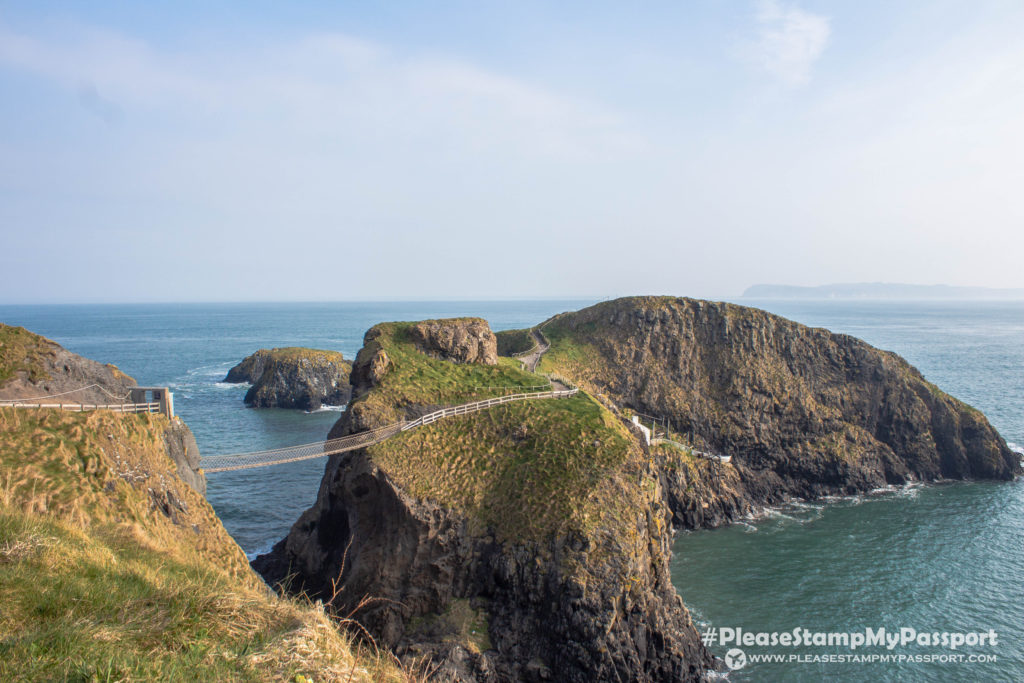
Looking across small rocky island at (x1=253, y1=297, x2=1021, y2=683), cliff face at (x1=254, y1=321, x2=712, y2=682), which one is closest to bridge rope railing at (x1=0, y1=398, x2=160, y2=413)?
small rocky island at (x1=253, y1=297, x2=1021, y2=683)

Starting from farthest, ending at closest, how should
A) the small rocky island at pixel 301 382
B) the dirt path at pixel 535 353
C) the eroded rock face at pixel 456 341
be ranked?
1. the small rocky island at pixel 301 382
2. the dirt path at pixel 535 353
3. the eroded rock face at pixel 456 341

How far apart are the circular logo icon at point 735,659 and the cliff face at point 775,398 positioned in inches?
877

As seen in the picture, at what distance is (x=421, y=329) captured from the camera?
4666cm

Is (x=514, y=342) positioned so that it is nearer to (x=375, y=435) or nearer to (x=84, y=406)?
(x=375, y=435)

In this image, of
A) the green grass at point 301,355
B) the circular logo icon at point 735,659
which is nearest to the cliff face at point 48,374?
the circular logo icon at point 735,659

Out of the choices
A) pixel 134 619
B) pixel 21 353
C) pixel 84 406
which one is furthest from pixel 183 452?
pixel 134 619

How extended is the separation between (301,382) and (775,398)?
224 feet

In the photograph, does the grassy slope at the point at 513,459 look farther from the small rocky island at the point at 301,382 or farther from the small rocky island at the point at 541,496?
the small rocky island at the point at 301,382

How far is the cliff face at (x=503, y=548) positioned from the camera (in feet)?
91.2

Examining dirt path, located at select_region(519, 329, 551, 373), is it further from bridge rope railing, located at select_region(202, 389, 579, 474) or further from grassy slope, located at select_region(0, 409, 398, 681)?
grassy slope, located at select_region(0, 409, 398, 681)

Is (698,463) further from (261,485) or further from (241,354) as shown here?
(241,354)

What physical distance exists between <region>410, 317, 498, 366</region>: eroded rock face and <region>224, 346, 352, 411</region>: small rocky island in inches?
1914

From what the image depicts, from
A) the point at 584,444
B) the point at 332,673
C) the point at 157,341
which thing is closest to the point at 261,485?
the point at 584,444

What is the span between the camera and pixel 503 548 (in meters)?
30.1
